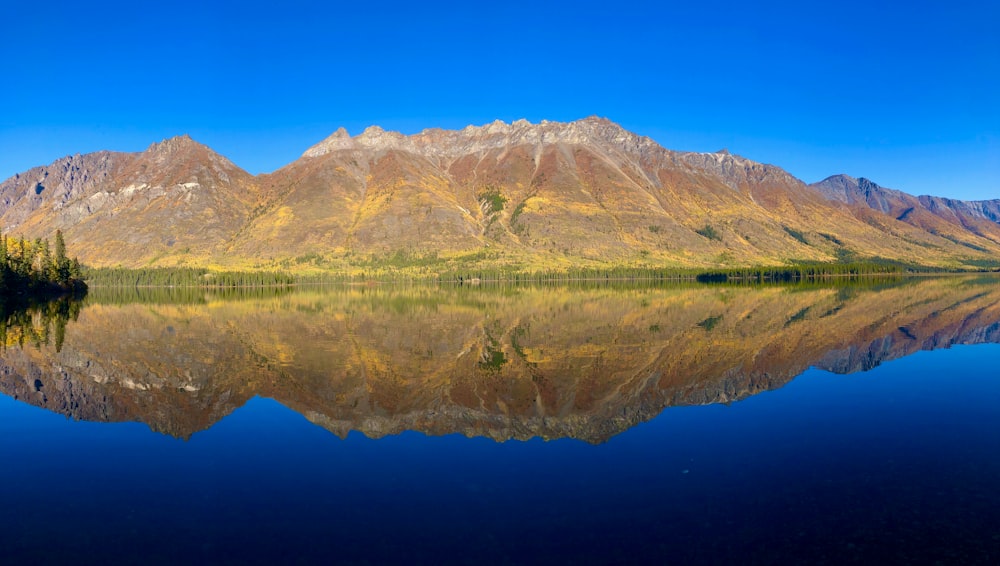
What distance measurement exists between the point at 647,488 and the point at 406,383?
2005 cm

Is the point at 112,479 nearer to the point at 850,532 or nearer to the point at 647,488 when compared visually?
the point at 647,488

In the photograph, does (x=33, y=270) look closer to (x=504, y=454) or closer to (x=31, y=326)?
(x=31, y=326)

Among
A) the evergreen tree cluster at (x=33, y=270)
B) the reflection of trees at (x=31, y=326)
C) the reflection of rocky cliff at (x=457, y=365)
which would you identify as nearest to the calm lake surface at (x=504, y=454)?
the reflection of rocky cliff at (x=457, y=365)

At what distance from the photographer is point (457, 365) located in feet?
138

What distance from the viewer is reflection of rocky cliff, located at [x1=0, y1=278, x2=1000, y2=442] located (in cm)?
2898

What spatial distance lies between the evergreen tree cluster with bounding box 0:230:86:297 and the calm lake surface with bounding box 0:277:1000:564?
103252mm

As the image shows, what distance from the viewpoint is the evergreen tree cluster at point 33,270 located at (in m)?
128

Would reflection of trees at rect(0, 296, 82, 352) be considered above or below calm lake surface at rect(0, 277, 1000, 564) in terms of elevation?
below

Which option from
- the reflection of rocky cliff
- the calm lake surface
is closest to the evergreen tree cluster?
the reflection of rocky cliff

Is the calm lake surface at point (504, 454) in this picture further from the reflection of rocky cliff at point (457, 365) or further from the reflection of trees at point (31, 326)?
the reflection of trees at point (31, 326)

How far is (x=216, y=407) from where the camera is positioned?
30250mm

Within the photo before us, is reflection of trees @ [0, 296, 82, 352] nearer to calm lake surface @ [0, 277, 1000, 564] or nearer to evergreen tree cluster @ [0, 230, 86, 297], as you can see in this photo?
A: calm lake surface @ [0, 277, 1000, 564]

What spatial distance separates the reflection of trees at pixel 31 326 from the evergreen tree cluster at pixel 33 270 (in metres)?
35.1

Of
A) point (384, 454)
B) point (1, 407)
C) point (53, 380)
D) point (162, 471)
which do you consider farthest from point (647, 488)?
point (53, 380)
